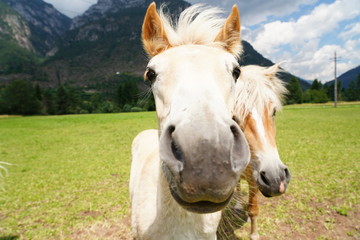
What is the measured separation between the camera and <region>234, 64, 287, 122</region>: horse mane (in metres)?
3.01

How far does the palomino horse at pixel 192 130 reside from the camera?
3.75ft

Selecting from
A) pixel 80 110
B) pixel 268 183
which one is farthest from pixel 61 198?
pixel 80 110

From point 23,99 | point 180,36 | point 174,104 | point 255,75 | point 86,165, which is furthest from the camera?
point 23,99

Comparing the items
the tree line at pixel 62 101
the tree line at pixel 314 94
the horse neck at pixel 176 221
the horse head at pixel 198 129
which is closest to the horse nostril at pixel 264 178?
the horse neck at pixel 176 221

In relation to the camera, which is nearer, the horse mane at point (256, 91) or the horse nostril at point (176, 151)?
the horse nostril at point (176, 151)

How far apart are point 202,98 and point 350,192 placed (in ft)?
21.4

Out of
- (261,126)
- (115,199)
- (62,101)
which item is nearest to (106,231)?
(115,199)

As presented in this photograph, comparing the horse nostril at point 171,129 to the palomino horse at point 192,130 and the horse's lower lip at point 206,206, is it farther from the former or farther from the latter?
the horse's lower lip at point 206,206

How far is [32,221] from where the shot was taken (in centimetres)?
491

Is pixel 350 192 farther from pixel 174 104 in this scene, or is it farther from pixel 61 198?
pixel 61 198

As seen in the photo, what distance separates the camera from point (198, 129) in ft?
3.82

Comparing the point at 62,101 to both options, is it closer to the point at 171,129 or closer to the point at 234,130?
the point at 171,129

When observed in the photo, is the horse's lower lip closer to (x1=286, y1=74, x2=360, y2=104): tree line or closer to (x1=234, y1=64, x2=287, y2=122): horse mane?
(x1=234, y1=64, x2=287, y2=122): horse mane

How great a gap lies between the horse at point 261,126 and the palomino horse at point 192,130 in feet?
2.84
